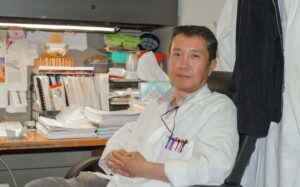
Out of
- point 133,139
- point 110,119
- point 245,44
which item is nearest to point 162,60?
point 110,119

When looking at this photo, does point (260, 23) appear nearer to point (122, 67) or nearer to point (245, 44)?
point (245, 44)

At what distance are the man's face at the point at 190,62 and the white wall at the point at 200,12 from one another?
1.83ft

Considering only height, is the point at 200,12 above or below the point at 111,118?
above

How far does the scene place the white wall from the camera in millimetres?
2109

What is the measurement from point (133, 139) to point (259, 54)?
2.18ft

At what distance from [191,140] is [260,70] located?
14.0 inches

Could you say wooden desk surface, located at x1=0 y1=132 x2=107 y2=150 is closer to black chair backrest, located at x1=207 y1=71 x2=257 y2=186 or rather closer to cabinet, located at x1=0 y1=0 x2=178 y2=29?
cabinet, located at x1=0 y1=0 x2=178 y2=29

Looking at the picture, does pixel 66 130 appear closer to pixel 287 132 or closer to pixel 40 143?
pixel 40 143

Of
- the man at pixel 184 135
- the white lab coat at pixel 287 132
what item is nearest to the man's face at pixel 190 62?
the man at pixel 184 135

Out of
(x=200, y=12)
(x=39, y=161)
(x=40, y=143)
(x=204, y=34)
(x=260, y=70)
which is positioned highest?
(x=200, y=12)

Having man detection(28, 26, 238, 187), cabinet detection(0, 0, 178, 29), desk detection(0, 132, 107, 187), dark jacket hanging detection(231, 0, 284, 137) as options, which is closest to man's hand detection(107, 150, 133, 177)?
man detection(28, 26, 238, 187)

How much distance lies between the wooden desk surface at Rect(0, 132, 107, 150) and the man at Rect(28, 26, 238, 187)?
263mm

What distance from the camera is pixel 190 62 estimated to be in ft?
5.19

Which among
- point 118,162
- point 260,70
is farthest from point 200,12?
point 118,162
